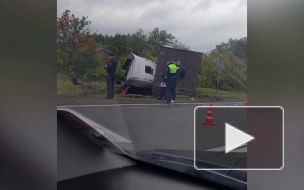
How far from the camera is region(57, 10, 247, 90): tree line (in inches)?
62.1

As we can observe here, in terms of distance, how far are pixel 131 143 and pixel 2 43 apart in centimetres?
83

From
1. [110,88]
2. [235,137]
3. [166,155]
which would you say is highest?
[110,88]

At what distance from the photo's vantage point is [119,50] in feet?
5.31

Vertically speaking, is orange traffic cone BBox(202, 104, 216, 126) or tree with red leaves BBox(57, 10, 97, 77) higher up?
tree with red leaves BBox(57, 10, 97, 77)

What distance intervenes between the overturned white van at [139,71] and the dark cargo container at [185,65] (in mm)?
30

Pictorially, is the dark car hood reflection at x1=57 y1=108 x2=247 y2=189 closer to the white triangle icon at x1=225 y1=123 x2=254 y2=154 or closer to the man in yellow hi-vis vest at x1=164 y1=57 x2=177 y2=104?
the white triangle icon at x1=225 y1=123 x2=254 y2=154

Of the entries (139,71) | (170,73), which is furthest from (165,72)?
(139,71)

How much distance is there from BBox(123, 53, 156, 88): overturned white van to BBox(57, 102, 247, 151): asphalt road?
0.40 ft

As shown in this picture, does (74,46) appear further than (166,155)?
No

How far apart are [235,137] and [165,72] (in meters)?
0.48

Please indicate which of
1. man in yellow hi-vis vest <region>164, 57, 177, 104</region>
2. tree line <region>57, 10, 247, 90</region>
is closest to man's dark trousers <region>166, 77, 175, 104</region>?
man in yellow hi-vis vest <region>164, 57, 177, 104</region>

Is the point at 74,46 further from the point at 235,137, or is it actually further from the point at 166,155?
the point at 235,137
